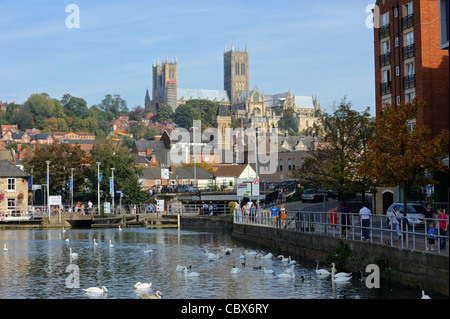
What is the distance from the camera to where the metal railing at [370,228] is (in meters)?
23.8

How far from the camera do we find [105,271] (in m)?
34.6

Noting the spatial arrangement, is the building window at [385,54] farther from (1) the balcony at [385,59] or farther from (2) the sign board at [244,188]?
(2) the sign board at [244,188]

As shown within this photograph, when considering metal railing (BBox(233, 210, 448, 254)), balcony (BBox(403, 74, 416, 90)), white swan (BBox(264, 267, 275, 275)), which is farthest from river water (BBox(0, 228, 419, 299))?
balcony (BBox(403, 74, 416, 90))

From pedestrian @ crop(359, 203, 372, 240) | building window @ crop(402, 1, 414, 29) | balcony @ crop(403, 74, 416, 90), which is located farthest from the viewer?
building window @ crop(402, 1, 414, 29)

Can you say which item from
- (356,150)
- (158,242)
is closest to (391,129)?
(356,150)

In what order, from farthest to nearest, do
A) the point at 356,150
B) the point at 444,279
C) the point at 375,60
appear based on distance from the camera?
the point at 375,60, the point at 356,150, the point at 444,279

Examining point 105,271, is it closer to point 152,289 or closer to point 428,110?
point 152,289

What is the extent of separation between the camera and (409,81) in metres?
51.2

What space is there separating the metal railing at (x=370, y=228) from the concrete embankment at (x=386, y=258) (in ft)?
1.12

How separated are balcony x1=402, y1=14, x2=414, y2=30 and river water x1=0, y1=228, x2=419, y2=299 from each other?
2110cm

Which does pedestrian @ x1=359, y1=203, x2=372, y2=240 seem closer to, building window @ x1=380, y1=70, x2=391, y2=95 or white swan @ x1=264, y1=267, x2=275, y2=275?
Answer: white swan @ x1=264, y1=267, x2=275, y2=275

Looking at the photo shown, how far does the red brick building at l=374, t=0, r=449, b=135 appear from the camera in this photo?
4894cm

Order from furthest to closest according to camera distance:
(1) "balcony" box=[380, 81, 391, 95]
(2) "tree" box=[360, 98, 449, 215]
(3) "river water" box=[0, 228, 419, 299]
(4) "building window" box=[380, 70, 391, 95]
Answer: (4) "building window" box=[380, 70, 391, 95], (1) "balcony" box=[380, 81, 391, 95], (2) "tree" box=[360, 98, 449, 215], (3) "river water" box=[0, 228, 419, 299]
